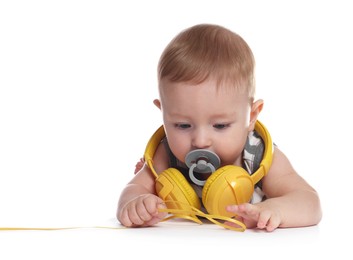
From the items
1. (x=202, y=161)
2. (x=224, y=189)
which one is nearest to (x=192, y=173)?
(x=202, y=161)

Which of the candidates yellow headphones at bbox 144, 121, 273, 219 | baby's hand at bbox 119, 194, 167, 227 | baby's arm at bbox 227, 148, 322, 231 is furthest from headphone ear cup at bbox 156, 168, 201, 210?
baby's arm at bbox 227, 148, 322, 231

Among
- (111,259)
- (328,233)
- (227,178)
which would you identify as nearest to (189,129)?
(227,178)

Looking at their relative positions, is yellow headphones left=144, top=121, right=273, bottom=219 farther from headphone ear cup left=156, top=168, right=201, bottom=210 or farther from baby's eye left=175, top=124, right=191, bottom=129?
baby's eye left=175, top=124, right=191, bottom=129

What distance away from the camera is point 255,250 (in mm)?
1785

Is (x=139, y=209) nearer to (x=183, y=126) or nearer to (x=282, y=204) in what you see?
(x=183, y=126)

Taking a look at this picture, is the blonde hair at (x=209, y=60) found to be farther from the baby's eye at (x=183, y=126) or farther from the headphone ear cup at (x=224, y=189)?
the headphone ear cup at (x=224, y=189)

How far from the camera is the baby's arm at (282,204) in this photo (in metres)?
2.04

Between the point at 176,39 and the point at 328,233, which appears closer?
the point at 328,233

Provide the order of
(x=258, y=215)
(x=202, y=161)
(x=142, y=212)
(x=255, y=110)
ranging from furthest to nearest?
(x=255, y=110)
(x=202, y=161)
(x=142, y=212)
(x=258, y=215)

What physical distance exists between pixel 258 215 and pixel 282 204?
0.14 meters

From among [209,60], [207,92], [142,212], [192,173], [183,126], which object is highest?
[209,60]

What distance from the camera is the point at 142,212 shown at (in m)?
2.14

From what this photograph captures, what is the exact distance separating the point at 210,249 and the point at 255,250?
0.12m

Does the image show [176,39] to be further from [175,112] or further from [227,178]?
[227,178]
